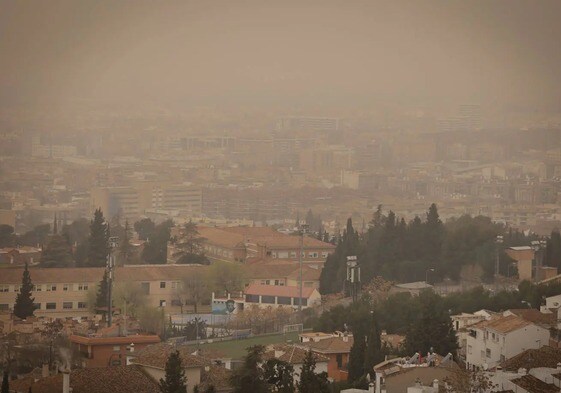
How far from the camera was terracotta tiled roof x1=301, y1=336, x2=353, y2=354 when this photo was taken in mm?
17672

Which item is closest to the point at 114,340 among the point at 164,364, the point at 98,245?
the point at 164,364

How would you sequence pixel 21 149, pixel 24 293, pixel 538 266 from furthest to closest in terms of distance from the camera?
pixel 21 149 < pixel 538 266 < pixel 24 293

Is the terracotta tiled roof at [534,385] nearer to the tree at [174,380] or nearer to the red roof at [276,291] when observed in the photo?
the tree at [174,380]

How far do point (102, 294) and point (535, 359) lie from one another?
38.5 feet

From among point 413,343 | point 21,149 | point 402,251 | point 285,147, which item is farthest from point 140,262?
point 285,147

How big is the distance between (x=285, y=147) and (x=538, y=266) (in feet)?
144

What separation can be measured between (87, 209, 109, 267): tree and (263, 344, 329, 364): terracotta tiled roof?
1214cm

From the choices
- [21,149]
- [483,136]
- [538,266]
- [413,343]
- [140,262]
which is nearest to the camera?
[413,343]

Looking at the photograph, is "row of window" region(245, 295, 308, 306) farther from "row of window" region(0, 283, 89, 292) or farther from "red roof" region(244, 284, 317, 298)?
"row of window" region(0, 283, 89, 292)

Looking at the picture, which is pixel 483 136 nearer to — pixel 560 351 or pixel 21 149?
pixel 21 149

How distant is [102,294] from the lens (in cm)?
2520

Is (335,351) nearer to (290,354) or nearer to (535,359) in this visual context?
(290,354)

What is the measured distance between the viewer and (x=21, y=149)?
63.0 metres

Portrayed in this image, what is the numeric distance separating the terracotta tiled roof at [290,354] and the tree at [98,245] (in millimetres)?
12142
